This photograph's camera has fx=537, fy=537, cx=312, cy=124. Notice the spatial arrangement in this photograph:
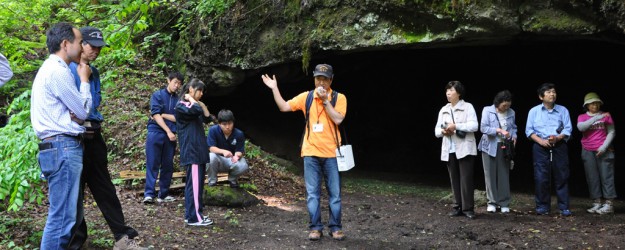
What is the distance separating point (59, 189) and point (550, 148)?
643 cm

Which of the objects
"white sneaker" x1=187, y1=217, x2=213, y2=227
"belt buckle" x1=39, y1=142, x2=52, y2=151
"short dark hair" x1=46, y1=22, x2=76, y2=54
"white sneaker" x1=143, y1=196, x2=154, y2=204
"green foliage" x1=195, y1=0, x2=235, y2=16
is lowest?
"white sneaker" x1=187, y1=217, x2=213, y2=227

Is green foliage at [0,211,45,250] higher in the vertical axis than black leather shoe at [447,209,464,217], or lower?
higher

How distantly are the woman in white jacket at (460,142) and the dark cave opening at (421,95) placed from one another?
4.48 metres

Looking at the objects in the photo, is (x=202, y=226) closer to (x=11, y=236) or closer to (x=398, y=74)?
(x=11, y=236)

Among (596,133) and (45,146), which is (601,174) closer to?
(596,133)

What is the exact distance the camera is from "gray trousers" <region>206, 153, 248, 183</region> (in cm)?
761

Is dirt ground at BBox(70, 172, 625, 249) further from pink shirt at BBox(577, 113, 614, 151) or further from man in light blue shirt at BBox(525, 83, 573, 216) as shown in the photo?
pink shirt at BBox(577, 113, 614, 151)

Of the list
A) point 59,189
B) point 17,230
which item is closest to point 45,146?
point 59,189

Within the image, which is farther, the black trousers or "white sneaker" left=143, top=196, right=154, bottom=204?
"white sneaker" left=143, top=196, right=154, bottom=204

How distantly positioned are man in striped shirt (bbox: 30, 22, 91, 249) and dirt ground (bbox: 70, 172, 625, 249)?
1.09m

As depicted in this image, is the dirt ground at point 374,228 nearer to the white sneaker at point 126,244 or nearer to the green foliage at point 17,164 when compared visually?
the white sneaker at point 126,244

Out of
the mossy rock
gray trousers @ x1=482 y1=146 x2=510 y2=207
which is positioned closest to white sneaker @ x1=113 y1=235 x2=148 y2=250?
the mossy rock

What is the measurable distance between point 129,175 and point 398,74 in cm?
901

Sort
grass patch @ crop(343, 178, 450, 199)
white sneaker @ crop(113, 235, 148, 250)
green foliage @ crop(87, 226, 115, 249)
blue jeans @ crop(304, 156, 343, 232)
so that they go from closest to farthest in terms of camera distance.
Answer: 1. white sneaker @ crop(113, 235, 148, 250)
2. green foliage @ crop(87, 226, 115, 249)
3. blue jeans @ crop(304, 156, 343, 232)
4. grass patch @ crop(343, 178, 450, 199)
